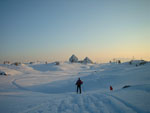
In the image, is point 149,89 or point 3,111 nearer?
point 3,111

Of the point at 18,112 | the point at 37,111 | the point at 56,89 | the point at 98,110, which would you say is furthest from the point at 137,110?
the point at 56,89

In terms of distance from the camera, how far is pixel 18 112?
5199 millimetres

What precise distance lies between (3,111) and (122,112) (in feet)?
20.9

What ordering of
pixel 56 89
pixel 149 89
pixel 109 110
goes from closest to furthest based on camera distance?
pixel 109 110, pixel 149 89, pixel 56 89

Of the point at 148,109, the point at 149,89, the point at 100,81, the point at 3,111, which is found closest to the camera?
the point at 148,109

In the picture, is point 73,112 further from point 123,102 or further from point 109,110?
point 123,102

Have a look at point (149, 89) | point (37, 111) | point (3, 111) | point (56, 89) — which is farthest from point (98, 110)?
point (56, 89)

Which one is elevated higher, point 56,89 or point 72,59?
point 72,59

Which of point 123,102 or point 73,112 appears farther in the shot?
point 123,102

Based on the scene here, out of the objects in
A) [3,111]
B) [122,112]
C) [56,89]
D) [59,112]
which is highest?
[122,112]

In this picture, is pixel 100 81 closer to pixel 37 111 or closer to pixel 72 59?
pixel 37 111

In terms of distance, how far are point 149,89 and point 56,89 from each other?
1267 cm

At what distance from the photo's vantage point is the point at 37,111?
505 centimetres

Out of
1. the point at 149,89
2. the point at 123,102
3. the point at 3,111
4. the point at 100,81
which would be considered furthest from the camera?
the point at 100,81
